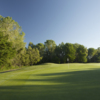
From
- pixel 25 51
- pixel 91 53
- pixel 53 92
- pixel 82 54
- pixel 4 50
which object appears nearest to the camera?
pixel 53 92

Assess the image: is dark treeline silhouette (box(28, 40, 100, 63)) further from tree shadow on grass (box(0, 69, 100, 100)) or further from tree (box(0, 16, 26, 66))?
tree shadow on grass (box(0, 69, 100, 100))

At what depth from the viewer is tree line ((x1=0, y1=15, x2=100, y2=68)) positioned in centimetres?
2272

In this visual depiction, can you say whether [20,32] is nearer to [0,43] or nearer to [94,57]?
[0,43]

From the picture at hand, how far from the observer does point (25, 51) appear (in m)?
36.2

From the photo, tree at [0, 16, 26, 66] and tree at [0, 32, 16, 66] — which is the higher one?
tree at [0, 16, 26, 66]

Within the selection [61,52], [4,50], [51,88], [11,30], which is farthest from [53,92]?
[61,52]

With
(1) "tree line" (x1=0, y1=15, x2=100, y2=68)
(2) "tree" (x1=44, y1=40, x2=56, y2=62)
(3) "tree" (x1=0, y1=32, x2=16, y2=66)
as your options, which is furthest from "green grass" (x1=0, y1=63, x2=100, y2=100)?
(2) "tree" (x1=44, y1=40, x2=56, y2=62)

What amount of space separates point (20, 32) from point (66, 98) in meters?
30.1

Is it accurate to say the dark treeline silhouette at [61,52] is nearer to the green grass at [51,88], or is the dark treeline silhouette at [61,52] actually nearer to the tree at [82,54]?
the tree at [82,54]

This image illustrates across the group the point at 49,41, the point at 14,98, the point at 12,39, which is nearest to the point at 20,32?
the point at 12,39

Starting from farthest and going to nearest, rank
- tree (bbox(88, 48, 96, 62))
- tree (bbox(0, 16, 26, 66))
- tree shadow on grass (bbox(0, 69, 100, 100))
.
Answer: tree (bbox(88, 48, 96, 62)) < tree (bbox(0, 16, 26, 66)) < tree shadow on grass (bbox(0, 69, 100, 100))

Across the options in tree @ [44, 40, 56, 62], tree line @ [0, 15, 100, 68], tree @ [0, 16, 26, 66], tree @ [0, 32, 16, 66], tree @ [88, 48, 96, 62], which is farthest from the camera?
tree @ [88, 48, 96, 62]

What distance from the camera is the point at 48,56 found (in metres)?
53.8

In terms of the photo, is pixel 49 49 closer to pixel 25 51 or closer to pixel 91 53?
pixel 25 51
